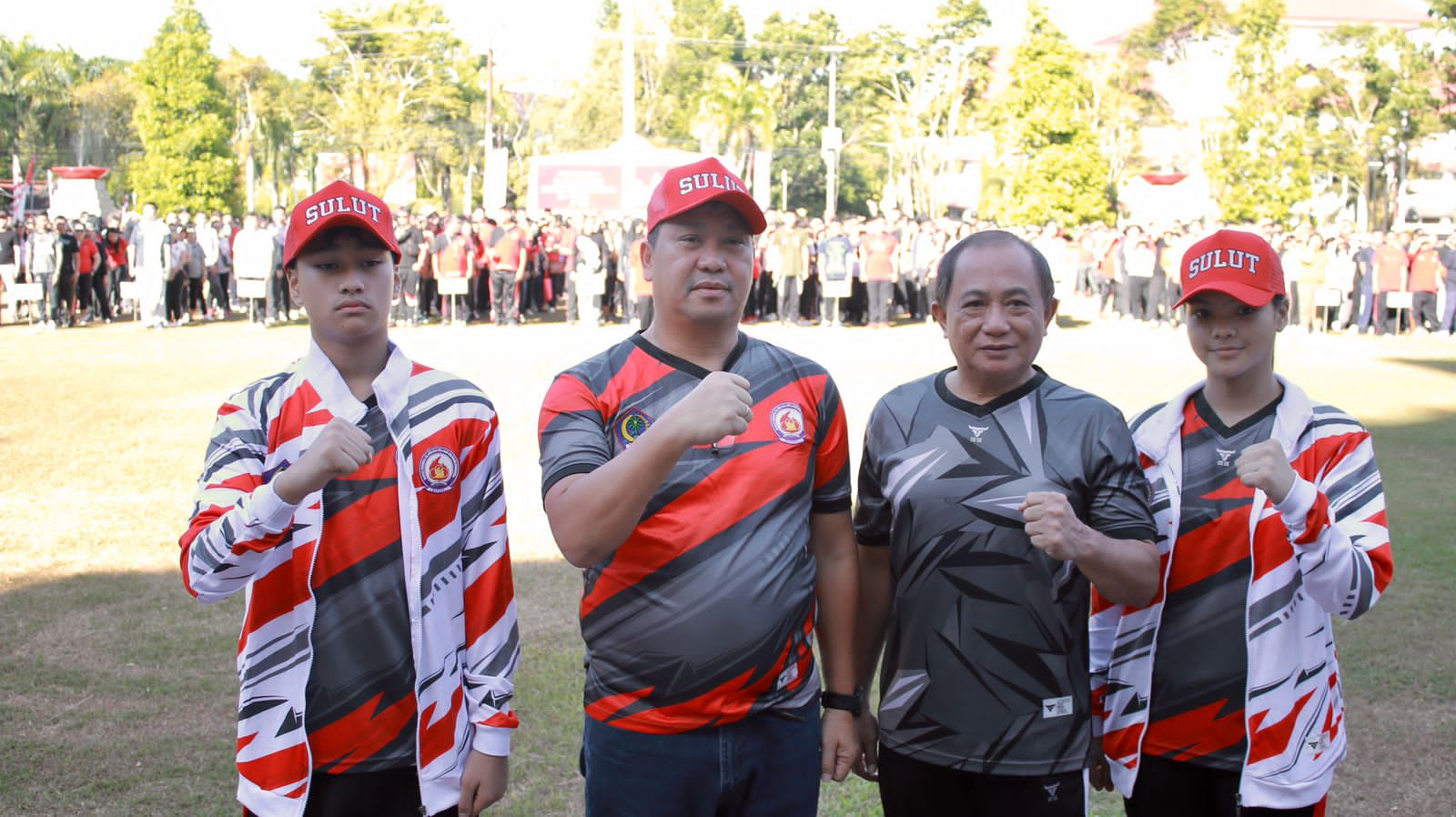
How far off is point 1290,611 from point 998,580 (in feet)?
2.42

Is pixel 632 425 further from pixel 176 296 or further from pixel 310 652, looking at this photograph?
pixel 176 296

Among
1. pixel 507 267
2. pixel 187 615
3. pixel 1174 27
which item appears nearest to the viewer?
pixel 187 615

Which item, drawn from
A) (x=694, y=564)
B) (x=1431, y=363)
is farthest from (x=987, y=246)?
(x=1431, y=363)

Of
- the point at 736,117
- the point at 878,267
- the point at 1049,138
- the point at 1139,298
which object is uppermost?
the point at 736,117

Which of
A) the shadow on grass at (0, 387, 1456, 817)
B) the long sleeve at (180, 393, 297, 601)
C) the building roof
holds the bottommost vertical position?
the shadow on grass at (0, 387, 1456, 817)

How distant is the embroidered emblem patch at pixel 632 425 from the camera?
2766mm

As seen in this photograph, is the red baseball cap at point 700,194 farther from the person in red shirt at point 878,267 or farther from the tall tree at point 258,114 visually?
the tall tree at point 258,114

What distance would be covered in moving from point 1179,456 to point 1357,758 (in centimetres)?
280

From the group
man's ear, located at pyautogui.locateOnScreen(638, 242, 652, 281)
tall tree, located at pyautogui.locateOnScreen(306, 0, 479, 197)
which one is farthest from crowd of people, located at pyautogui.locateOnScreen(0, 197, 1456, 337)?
A: tall tree, located at pyautogui.locateOnScreen(306, 0, 479, 197)

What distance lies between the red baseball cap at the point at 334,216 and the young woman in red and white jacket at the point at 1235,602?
1923mm

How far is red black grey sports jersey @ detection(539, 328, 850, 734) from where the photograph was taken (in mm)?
2680

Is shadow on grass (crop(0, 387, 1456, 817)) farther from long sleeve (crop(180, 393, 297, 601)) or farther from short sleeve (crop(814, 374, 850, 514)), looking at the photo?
long sleeve (crop(180, 393, 297, 601))

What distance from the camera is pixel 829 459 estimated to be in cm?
290

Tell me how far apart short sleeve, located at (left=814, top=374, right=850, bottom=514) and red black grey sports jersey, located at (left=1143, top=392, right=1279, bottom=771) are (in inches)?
32.9
